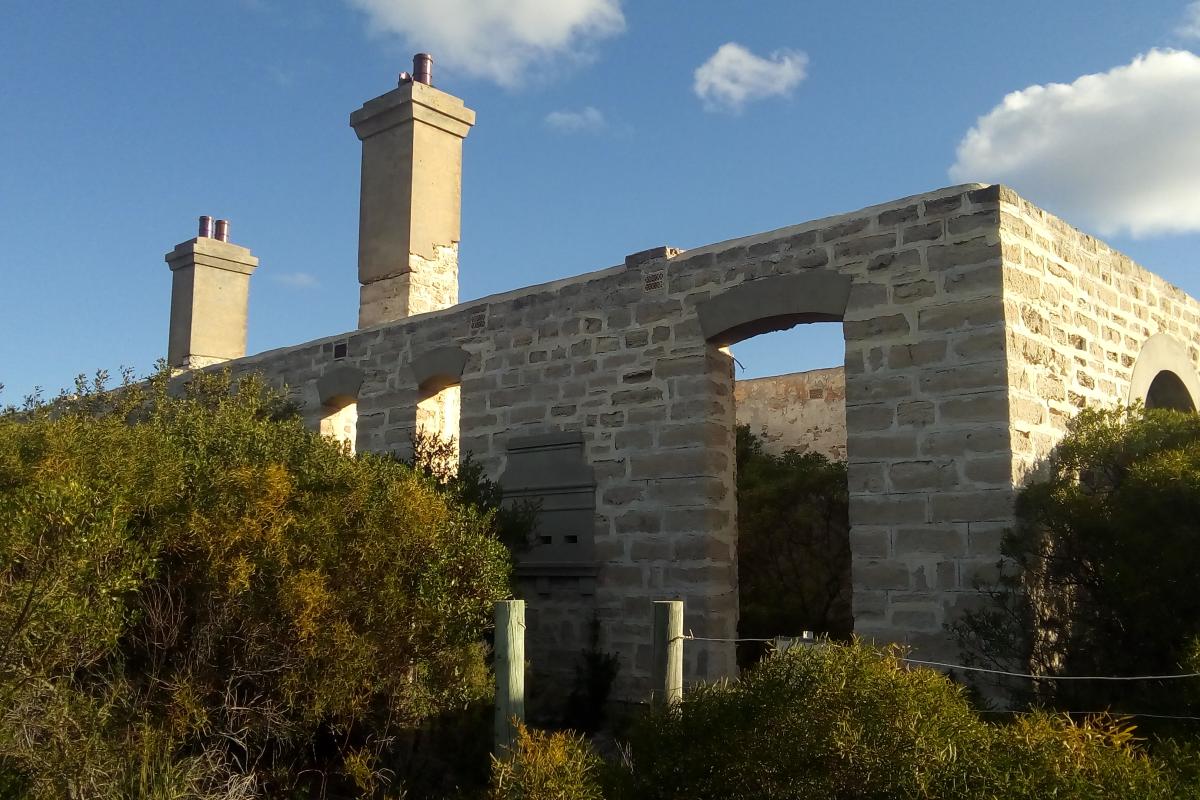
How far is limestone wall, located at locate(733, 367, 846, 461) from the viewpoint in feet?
38.4

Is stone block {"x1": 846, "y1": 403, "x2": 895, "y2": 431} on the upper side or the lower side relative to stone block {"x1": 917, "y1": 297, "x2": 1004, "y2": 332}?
lower

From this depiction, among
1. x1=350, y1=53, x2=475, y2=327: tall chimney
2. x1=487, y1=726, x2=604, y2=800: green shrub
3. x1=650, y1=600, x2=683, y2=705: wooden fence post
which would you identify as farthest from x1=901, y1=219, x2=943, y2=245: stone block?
x1=350, y1=53, x2=475, y2=327: tall chimney

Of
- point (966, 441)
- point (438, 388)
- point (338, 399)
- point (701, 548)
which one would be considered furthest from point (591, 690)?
point (338, 399)

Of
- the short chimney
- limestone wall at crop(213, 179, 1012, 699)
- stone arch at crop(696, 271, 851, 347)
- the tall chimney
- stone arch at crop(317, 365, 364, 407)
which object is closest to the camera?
limestone wall at crop(213, 179, 1012, 699)

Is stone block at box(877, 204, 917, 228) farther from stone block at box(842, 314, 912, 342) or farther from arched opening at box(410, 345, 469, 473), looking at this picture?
arched opening at box(410, 345, 469, 473)

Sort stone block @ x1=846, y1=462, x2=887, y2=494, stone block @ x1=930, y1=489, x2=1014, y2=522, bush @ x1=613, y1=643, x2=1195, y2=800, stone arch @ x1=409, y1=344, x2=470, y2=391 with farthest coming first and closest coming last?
stone arch @ x1=409, y1=344, x2=470, y2=391
stone block @ x1=846, y1=462, x2=887, y2=494
stone block @ x1=930, y1=489, x2=1014, y2=522
bush @ x1=613, y1=643, x2=1195, y2=800

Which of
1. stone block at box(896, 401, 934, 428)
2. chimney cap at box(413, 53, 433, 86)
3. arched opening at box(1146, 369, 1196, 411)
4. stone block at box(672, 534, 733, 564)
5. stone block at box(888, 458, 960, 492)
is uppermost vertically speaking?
chimney cap at box(413, 53, 433, 86)

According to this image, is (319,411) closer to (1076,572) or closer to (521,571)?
(521,571)

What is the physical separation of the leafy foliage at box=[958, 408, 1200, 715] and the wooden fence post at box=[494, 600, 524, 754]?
2.39 m

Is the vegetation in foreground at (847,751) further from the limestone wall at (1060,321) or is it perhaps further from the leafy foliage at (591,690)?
the leafy foliage at (591,690)

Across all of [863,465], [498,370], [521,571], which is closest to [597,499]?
[521,571]

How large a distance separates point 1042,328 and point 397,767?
14.6 feet

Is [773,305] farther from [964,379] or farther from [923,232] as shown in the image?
[964,379]

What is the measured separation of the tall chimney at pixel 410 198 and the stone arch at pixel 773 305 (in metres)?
4.22
